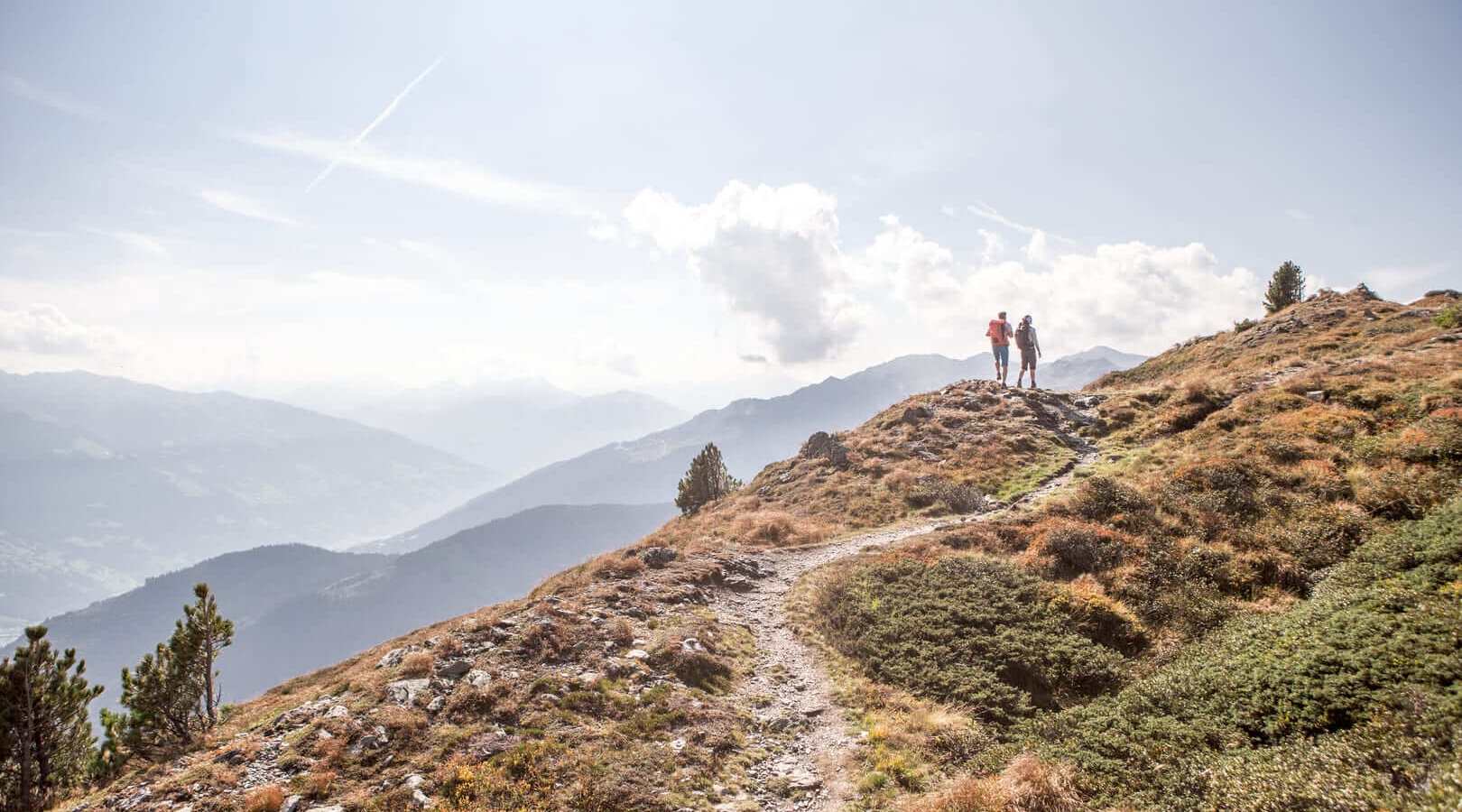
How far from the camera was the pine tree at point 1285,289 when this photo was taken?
4891 centimetres

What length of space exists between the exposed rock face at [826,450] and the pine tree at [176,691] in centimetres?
2762

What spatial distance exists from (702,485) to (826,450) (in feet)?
28.9

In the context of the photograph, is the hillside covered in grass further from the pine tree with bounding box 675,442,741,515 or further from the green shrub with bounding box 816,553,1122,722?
the pine tree with bounding box 675,442,741,515

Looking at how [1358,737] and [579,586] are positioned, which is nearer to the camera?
[1358,737]

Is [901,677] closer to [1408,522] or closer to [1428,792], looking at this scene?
[1428,792]

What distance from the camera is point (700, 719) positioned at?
12.0 m

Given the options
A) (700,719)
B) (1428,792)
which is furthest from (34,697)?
(1428,792)

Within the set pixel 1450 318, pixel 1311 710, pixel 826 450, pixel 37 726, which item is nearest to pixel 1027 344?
pixel 826 450

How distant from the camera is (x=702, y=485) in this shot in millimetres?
38812

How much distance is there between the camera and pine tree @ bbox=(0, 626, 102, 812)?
12320 mm

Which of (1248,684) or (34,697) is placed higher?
(34,697)

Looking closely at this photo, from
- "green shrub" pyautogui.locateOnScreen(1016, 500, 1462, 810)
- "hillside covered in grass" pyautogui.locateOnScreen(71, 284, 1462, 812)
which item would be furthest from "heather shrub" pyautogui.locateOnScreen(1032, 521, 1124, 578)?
"green shrub" pyautogui.locateOnScreen(1016, 500, 1462, 810)

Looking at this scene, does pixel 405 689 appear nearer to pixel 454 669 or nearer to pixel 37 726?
pixel 454 669

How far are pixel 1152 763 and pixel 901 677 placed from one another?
18.6ft
